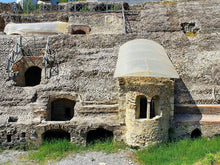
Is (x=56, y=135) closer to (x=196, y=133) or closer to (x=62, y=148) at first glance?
(x=62, y=148)

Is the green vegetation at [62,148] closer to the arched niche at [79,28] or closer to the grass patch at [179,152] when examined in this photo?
the grass patch at [179,152]

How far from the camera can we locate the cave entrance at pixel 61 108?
1245cm

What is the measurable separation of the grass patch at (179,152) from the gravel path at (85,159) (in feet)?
1.89

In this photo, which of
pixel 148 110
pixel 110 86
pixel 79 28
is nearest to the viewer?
pixel 148 110

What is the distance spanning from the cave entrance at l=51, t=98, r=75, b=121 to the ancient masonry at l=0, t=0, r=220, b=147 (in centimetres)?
6

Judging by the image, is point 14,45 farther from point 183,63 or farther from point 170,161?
point 170,161

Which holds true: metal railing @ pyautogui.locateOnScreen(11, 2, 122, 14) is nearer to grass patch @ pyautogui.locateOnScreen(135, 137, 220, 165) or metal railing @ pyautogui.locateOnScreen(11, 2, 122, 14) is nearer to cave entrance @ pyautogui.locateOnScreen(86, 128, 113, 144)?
cave entrance @ pyautogui.locateOnScreen(86, 128, 113, 144)

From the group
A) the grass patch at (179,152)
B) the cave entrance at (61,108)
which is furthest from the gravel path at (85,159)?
the cave entrance at (61,108)

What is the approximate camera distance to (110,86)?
1162cm

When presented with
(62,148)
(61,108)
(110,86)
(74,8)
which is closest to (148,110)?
(110,86)

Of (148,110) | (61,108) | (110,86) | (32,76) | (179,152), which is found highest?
(32,76)

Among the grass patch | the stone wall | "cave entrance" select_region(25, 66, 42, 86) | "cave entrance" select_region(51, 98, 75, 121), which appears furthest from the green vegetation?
"cave entrance" select_region(25, 66, 42, 86)

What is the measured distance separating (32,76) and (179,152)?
407 inches

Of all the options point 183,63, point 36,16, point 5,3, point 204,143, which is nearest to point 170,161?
point 204,143
